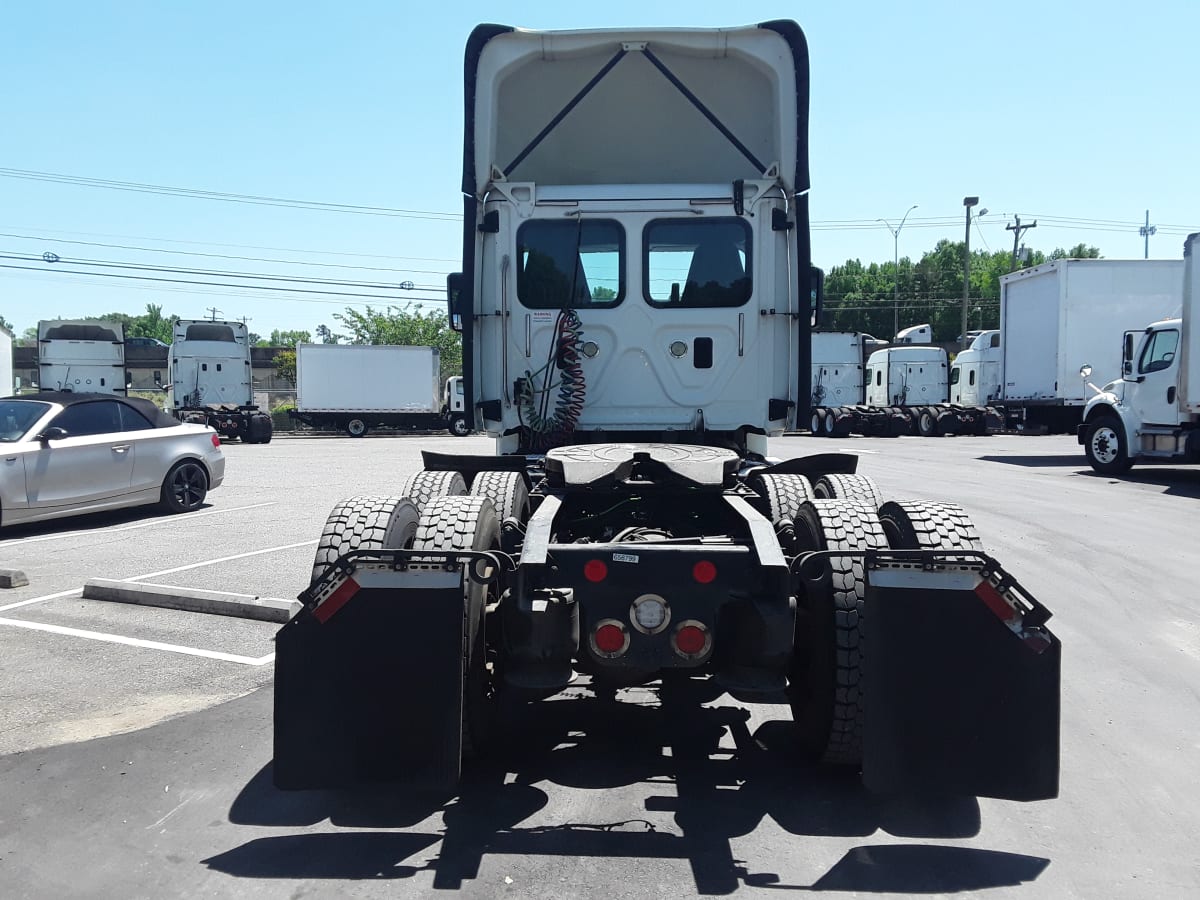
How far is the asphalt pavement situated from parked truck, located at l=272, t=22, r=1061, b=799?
0.27 m

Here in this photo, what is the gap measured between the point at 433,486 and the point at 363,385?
35.0 meters

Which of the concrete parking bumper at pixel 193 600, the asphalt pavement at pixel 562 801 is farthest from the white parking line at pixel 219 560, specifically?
the asphalt pavement at pixel 562 801

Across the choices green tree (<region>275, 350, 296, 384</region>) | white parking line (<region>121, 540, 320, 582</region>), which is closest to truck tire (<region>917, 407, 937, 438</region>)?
white parking line (<region>121, 540, 320, 582</region>)

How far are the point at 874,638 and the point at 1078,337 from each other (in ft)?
69.0

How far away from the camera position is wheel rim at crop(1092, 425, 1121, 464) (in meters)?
17.5

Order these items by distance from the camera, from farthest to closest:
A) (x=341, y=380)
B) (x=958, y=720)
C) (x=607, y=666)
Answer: (x=341, y=380) → (x=607, y=666) → (x=958, y=720)

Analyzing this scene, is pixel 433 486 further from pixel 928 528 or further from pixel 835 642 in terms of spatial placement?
pixel 928 528

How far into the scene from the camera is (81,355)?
2975cm

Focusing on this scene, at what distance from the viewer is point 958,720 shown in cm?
331

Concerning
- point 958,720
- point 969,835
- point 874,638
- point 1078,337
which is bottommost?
point 969,835

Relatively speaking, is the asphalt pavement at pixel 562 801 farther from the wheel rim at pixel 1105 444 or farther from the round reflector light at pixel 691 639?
the wheel rim at pixel 1105 444

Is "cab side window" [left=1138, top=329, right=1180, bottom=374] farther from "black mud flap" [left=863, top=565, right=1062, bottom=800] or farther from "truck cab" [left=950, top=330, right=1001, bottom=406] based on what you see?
"truck cab" [left=950, top=330, right=1001, bottom=406]

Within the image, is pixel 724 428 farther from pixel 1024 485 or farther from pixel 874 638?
pixel 1024 485

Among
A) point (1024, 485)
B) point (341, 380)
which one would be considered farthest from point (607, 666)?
point (341, 380)
